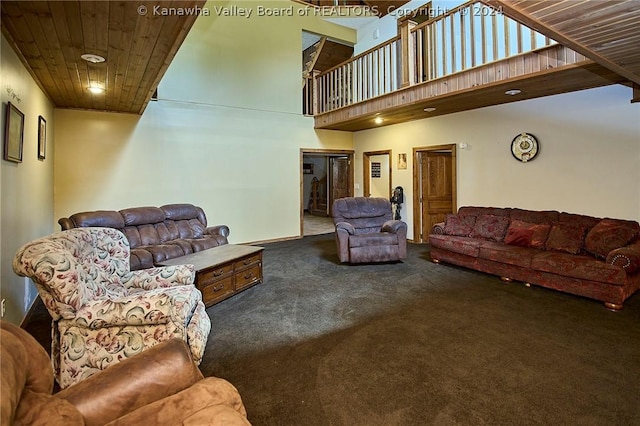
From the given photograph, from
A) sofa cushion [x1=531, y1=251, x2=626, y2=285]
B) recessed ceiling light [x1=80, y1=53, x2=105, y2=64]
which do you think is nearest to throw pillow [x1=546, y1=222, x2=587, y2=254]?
sofa cushion [x1=531, y1=251, x2=626, y2=285]

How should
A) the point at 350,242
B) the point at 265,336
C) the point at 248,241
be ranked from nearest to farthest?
the point at 265,336 < the point at 350,242 < the point at 248,241

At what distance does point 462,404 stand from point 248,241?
5.43 meters

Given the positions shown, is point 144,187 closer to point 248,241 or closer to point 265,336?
point 248,241

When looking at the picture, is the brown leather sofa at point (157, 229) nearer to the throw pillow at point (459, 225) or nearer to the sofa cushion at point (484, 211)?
the throw pillow at point (459, 225)

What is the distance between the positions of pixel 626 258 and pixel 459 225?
2055mm

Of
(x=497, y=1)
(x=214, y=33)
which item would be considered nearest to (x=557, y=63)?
(x=497, y=1)

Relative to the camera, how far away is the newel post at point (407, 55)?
5137 mm

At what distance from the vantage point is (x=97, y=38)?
8.45 feet

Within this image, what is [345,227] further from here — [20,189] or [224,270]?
[20,189]

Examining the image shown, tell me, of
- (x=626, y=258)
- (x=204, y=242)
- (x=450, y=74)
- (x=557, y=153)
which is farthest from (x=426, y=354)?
(x=557, y=153)

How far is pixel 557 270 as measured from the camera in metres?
3.73

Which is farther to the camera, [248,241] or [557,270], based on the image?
[248,241]

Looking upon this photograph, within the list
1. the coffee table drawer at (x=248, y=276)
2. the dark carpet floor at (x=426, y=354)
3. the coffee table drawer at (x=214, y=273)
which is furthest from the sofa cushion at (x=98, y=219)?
the dark carpet floor at (x=426, y=354)

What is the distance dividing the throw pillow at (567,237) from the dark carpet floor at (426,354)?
57 cm
